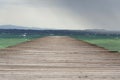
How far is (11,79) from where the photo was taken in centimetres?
808

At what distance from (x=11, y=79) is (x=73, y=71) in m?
1.73

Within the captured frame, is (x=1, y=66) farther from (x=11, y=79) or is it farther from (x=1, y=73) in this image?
(x=11, y=79)

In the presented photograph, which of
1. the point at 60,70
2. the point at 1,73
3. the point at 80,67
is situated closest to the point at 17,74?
the point at 1,73

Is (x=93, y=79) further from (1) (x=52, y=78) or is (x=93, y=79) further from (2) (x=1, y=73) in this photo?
(2) (x=1, y=73)

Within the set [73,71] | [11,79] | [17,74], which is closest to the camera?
[11,79]

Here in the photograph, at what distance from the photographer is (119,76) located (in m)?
8.49

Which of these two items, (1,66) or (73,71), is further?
(1,66)

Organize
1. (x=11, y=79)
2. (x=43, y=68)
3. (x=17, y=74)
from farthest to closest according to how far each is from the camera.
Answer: (x=43, y=68) → (x=17, y=74) → (x=11, y=79)

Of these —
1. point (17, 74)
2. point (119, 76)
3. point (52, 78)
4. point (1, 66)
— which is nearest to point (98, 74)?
point (119, 76)

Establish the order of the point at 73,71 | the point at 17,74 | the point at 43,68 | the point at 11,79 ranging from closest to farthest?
the point at 11,79, the point at 17,74, the point at 73,71, the point at 43,68

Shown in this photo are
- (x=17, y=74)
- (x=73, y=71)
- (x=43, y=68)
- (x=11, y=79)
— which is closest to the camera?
(x=11, y=79)

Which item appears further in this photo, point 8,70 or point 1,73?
point 8,70

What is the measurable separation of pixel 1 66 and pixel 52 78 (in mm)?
2361

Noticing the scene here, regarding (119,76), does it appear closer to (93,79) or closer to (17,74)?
(93,79)
